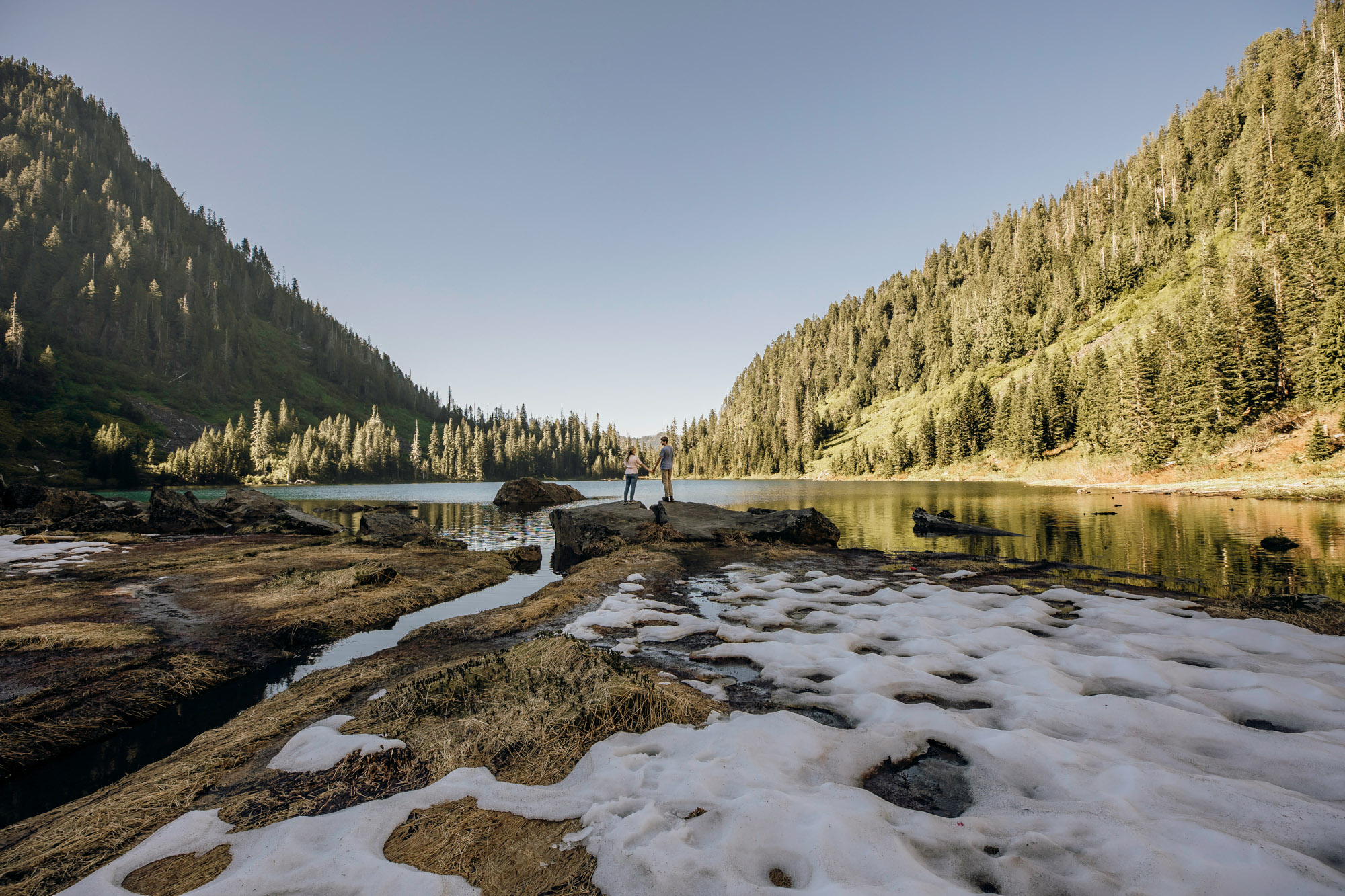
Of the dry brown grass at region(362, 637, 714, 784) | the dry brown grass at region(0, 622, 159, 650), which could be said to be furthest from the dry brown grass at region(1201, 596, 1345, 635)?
the dry brown grass at region(0, 622, 159, 650)

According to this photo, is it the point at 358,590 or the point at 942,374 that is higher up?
the point at 942,374

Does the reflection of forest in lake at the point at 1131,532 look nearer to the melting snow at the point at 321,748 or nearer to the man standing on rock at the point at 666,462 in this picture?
the man standing on rock at the point at 666,462

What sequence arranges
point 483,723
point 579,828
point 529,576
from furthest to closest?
point 529,576
point 483,723
point 579,828

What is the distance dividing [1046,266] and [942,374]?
1460 inches

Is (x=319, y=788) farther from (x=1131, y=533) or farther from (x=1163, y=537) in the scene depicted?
(x=1131, y=533)

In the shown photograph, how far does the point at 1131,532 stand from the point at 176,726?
2641cm

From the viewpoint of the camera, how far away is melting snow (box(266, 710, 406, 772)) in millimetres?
4004

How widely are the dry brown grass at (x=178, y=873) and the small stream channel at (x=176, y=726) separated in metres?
2.74

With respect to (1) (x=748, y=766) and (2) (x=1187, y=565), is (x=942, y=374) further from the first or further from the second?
(1) (x=748, y=766)

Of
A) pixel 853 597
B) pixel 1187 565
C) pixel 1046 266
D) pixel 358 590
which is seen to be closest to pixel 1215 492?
pixel 1187 565

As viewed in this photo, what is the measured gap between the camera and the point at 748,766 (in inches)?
140

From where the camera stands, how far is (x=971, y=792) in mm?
3488

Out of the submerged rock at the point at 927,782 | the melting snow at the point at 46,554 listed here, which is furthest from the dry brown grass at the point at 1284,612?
the melting snow at the point at 46,554

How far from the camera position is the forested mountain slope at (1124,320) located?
46.9m
